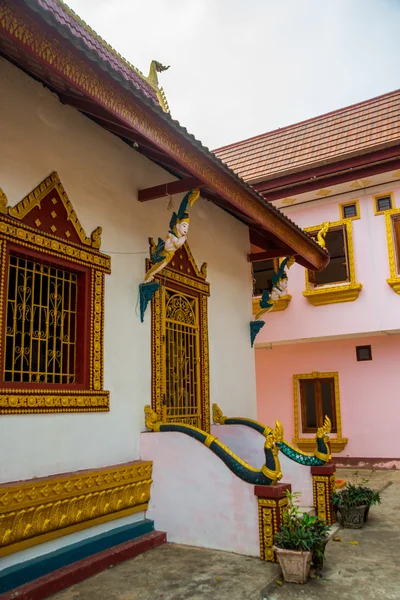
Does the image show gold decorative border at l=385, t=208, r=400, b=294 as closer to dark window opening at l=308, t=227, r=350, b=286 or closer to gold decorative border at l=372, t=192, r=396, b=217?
gold decorative border at l=372, t=192, r=396, b=217

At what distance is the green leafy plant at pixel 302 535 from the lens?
4.05m

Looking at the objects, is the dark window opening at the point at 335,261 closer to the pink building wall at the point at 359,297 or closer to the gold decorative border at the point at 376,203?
the pink building wall at the point at 359,297

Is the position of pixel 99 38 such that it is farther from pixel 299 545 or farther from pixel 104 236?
pixel 299 545

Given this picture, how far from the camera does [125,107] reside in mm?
3996

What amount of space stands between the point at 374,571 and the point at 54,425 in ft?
9.13

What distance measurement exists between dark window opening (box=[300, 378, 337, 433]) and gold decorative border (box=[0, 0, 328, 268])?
5.16 m

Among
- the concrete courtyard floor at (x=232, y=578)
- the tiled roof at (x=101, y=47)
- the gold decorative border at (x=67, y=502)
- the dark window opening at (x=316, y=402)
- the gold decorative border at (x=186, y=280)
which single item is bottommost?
the concrete courtyard floor at (x=232, y=578)

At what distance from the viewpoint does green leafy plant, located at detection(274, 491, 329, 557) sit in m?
4.05

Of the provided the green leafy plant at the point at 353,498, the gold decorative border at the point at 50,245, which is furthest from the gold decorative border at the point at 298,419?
the gold decorative border at the point at 50,245

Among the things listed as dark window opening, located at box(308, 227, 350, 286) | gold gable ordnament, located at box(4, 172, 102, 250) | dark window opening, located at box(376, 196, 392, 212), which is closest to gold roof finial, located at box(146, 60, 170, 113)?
gold gable ordnament, located at box(4, 172, 102, 250)

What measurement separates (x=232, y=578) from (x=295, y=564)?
1.58ft

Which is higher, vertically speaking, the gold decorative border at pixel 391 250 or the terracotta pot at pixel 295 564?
the gold decorative border at pixel 391 250

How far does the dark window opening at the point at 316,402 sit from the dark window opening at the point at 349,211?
11.0 feet

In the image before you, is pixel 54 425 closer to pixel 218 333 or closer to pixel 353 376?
pixel 218 333
